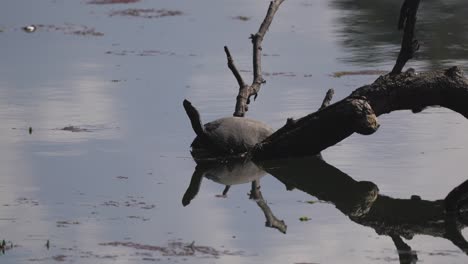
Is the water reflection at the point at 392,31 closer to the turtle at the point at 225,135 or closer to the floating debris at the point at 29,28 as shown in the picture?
the floating debris at the point at 29,28

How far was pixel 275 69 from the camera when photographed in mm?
18250

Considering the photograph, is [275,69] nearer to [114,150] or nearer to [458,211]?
[114,150]

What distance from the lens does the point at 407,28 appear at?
38.5 ft

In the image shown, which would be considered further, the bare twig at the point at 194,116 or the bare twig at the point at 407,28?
the bare twig at the point at 194,116

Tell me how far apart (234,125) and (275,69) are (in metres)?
5.51

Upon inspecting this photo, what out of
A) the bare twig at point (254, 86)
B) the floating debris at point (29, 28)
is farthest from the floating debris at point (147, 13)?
the bare twig at point (254, 86)

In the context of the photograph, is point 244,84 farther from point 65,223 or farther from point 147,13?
point 147,13

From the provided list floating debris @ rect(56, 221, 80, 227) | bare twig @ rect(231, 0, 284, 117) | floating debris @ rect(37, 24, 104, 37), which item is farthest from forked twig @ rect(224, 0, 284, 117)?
floating debris @ rect(37, 24, 104, 37)

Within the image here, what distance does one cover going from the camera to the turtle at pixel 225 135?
41.7 ft

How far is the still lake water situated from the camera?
983 cm

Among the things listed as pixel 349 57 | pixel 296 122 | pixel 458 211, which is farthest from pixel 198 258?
pixel 349 57

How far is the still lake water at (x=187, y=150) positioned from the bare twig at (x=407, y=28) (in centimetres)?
107

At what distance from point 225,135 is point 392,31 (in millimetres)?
10014

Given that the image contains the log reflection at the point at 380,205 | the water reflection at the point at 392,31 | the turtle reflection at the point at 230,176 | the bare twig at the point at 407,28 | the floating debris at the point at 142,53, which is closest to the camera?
the log reflection at the point at 380,205
